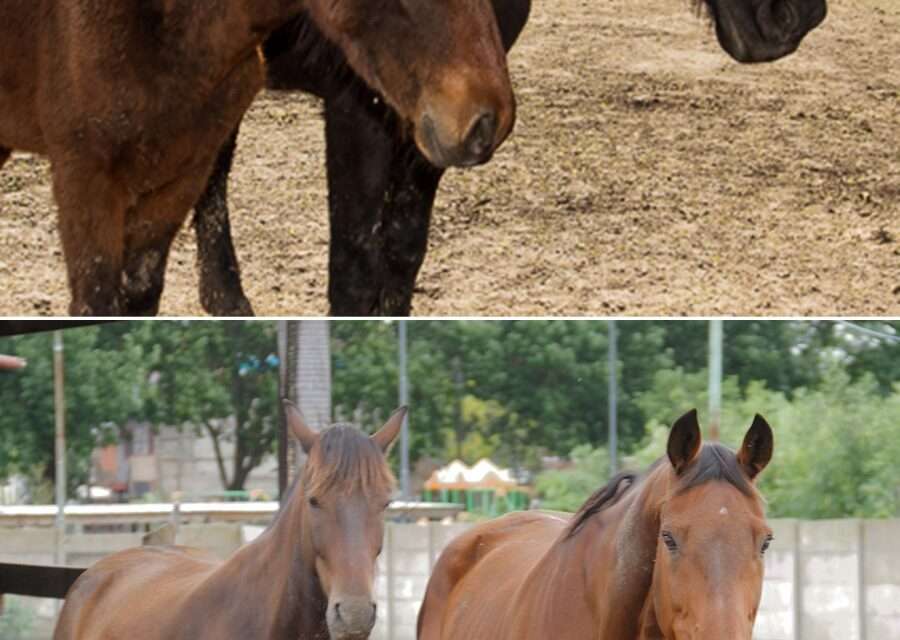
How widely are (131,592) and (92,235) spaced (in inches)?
41.6

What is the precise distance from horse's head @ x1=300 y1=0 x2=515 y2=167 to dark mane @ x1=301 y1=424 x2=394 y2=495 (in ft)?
2.02

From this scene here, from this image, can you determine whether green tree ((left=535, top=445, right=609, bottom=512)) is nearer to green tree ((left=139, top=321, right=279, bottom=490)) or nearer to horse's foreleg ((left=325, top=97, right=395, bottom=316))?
green tree ((left=139, top=321, right=279, bottom=490))

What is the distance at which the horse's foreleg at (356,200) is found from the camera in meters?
3.90

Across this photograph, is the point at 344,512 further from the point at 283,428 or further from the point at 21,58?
the point at 283,428

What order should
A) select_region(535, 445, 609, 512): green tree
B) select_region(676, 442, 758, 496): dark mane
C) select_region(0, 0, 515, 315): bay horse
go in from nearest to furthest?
select_region(676, 442, 758, 496): dark mane → select_region(0, 0, 515, 315): bay horse → select_region(535, 445, 609, 512): green tree

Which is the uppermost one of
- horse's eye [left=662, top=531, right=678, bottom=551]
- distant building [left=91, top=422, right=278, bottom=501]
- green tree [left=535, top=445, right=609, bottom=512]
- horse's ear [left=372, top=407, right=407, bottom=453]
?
horse's ear [left=372, top=407, right=407, bottom=453]

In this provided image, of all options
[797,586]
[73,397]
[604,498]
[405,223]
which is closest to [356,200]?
[405,223]

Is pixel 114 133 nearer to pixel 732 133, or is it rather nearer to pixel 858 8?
pixel 732 133

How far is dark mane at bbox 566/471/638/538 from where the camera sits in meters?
2.63

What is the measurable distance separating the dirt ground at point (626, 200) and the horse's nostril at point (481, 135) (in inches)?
95.5

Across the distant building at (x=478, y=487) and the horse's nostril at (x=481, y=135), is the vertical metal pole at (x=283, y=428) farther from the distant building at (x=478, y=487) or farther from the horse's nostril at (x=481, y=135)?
the distant building at (x=478, y=487)

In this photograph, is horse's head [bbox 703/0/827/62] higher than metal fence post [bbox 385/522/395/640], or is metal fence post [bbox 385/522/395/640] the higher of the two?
horse's head [bbox 703/0/827/62]

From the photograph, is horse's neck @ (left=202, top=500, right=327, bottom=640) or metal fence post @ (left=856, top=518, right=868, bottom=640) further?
metal fence post @ (left=856, top=518, right=868, bottom=640)

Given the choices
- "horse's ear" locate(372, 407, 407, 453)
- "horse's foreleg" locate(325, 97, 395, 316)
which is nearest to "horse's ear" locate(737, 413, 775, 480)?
"horse's ear" locate(372, 407, 407, 453)
